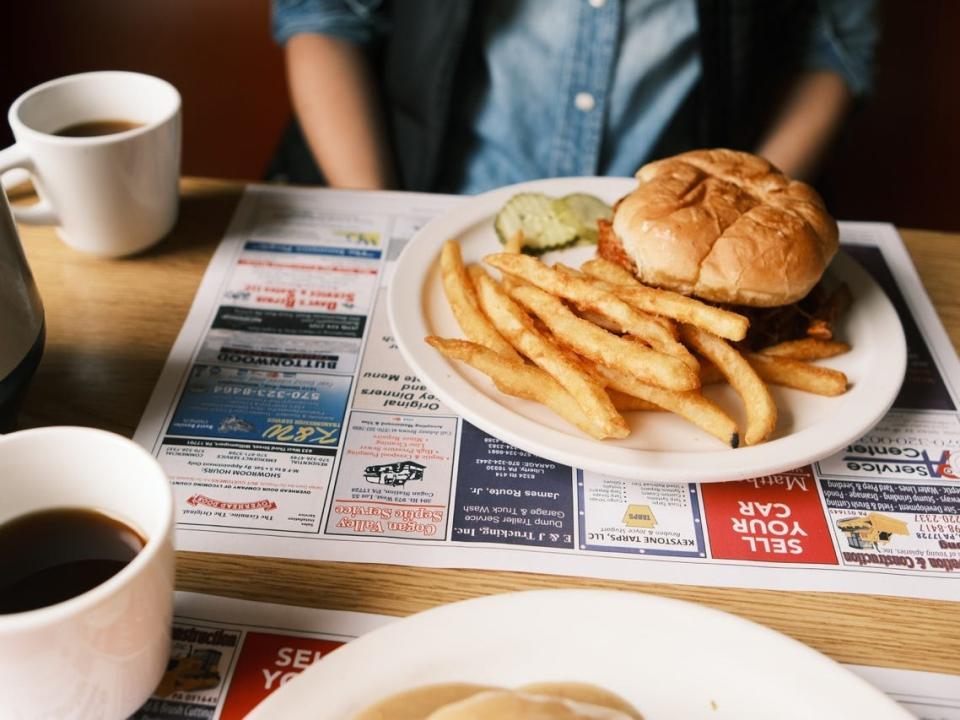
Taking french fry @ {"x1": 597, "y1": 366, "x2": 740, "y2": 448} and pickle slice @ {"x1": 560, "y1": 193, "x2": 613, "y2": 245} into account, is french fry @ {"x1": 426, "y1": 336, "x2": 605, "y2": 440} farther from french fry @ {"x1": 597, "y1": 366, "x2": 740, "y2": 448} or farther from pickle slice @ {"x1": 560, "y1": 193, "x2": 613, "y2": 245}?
pickle slice @ {"x1": 560, "y1": 193, "x2": 613, "y2": 245}

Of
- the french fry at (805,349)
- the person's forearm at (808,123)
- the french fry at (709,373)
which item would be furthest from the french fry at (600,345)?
the person's forearm at (808,123)

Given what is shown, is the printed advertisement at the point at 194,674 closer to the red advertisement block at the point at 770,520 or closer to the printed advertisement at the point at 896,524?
the red advertisement block at the point at 770,520

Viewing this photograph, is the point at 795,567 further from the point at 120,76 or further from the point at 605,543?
the point at 120,76

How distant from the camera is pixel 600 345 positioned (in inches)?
41.1

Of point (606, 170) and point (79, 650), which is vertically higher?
point (79, 650)

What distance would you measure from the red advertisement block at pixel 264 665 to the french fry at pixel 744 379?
1.76 ft

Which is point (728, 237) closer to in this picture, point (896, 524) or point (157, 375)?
point (896, 524)

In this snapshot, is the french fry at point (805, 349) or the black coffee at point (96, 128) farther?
the black coffee at point (96, 128)

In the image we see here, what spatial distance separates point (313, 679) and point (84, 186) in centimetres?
84

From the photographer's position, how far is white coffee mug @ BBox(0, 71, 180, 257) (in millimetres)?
1189

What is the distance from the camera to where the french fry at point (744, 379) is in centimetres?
101

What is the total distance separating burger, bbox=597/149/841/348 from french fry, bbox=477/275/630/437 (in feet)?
0.61

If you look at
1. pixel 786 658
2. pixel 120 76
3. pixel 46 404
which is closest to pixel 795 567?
pixel 786 658

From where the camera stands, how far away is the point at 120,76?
135cm
